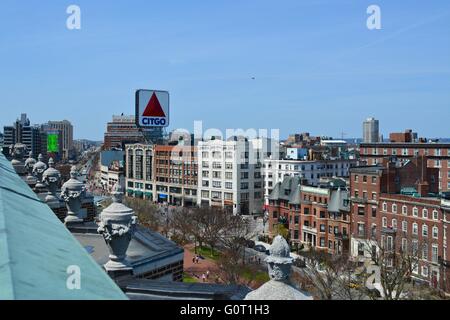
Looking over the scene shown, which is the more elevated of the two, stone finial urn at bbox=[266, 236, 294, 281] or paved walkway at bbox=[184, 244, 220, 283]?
stone finial urn at bbox=[266, 236, 294, 281]

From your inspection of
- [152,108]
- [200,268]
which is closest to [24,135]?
[200,268]

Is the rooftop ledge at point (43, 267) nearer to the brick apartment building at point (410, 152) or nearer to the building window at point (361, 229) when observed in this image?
the building window at point (361, 229)

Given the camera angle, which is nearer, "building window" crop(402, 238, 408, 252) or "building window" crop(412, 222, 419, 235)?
"building window" crop(402, 238, 408, 252)

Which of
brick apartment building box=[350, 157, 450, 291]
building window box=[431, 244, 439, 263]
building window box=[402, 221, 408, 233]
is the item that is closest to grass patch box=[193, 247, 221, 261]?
brick apartment building box=[350, 157, 450, 291]

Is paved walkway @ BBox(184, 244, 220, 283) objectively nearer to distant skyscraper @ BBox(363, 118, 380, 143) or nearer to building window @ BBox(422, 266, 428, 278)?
building window @ BBox(422, 266, 428, 278)

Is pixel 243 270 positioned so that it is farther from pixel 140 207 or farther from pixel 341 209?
pixel 140 207

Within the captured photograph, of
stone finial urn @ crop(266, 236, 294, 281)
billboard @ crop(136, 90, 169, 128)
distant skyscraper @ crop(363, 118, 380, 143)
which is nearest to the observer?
stone finial urn @ crop(266, 236, 294, 281)

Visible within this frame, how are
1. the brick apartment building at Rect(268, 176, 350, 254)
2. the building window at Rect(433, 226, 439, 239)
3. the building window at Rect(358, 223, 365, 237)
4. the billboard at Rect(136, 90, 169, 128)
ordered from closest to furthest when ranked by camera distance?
the billboard at Rect(136, 90, 169, 128), the building window at Rect(433, 226, 439, 239), the building window at Rect(358, 223, 365, 237), the brick apartment building at Rect(268, 176, 350, 254)
